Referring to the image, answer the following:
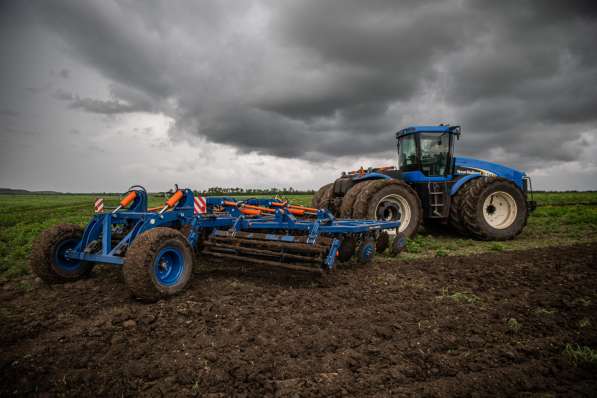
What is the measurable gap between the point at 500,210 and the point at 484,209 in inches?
32.7

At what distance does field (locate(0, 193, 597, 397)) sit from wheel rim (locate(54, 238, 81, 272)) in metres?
0.28

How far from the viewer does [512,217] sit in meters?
9.18

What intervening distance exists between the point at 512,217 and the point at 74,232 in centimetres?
1016

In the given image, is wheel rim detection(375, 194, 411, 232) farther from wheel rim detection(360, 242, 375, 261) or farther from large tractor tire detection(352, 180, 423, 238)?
wheel rim detection(360, 242, 375, 261)

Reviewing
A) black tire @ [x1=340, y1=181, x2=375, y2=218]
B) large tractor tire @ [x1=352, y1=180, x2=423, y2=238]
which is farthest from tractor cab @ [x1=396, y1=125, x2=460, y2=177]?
black tire @ [x1=340, y1=181, x2=375, y2=218]

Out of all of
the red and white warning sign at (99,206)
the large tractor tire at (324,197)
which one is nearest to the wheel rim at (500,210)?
the large tractor tire at (324,197)

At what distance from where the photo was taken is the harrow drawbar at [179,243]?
13.3 ft

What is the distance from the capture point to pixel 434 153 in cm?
930

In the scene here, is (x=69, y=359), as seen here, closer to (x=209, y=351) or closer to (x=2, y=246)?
(x=209, y=351)

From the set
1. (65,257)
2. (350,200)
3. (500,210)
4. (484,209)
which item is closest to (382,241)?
(350,200)

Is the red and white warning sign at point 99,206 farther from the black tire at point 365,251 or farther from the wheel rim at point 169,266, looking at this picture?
the black tire at point 365,251

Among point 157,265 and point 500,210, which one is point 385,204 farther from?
point 157,265

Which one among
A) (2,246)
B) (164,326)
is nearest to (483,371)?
(164,326)

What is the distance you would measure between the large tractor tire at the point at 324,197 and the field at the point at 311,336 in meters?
4.71
